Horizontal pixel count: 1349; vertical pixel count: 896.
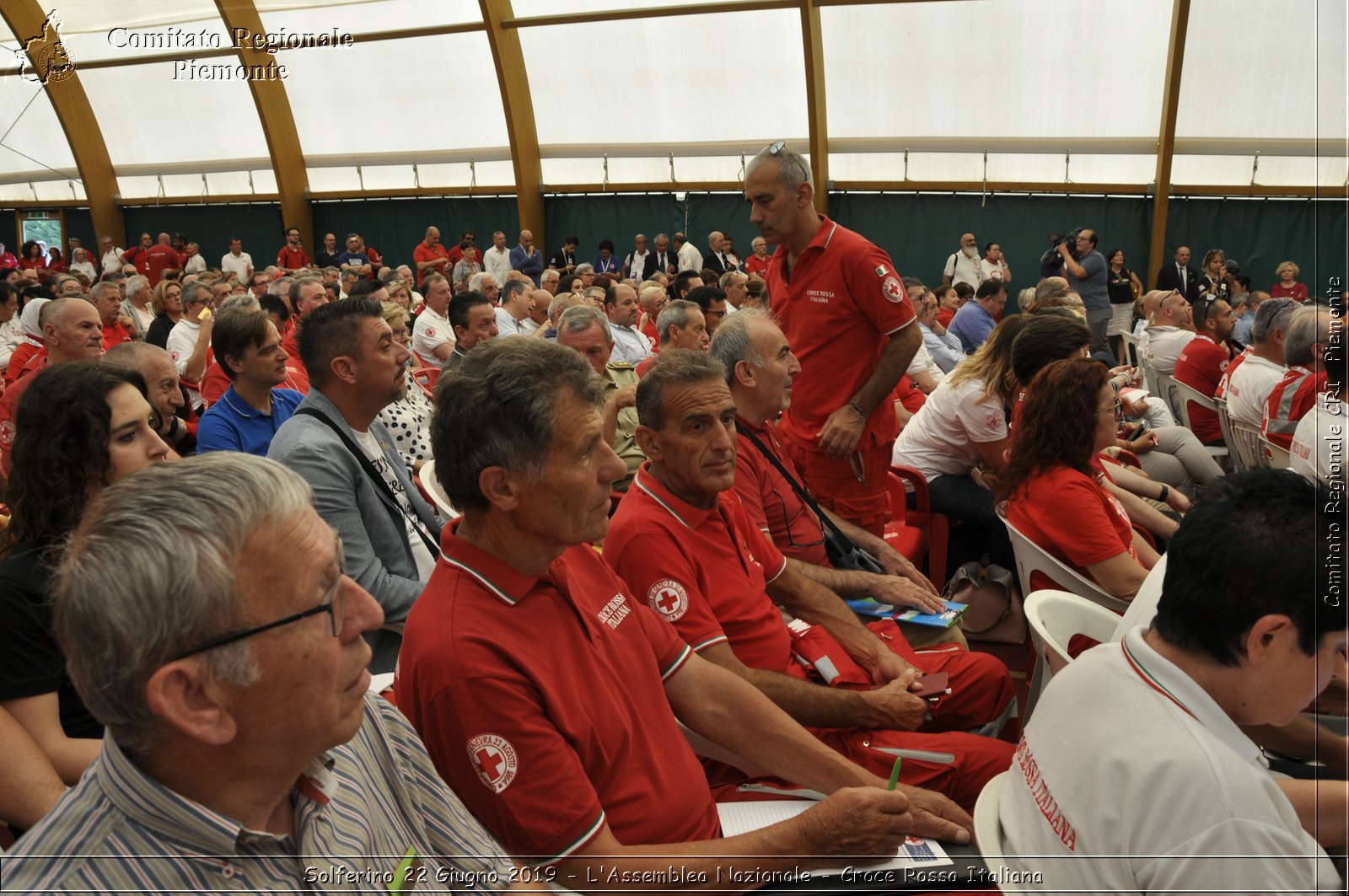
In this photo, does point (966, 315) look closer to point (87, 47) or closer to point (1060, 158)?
point (1060, 158)

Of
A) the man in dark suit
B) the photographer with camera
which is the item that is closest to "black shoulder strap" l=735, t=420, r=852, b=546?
the photographer with camera

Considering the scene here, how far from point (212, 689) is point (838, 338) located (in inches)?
126

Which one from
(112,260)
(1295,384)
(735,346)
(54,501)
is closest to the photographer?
(54,501)

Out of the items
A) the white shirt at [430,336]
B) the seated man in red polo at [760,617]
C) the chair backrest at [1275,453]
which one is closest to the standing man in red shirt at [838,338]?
the seated man in red polo at [760,617]

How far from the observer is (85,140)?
18547mm

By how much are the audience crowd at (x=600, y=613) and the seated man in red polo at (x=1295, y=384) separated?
0.81 ft

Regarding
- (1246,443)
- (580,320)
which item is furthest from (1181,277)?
(580,320)

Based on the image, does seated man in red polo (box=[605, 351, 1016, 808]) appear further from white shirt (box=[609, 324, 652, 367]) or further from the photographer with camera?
the photographer with camera

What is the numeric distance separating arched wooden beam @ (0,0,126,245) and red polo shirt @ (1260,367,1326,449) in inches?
717

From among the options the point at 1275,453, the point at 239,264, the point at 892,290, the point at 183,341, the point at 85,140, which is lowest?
the point at 1275,453

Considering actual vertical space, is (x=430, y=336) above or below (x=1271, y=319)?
above

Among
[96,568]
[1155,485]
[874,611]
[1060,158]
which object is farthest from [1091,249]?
[96,568]

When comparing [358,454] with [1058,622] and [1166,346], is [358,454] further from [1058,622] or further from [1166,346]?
[1166,346]

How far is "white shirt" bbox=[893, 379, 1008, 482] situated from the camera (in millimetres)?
4160
